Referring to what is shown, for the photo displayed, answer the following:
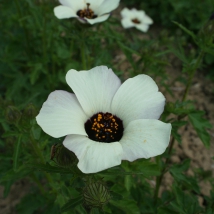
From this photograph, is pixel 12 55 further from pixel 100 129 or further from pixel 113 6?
pixel 100 129

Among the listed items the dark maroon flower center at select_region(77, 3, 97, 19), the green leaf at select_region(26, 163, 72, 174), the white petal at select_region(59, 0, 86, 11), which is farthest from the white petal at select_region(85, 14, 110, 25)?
the green leaf at select_region(26, 163, 72, 174)

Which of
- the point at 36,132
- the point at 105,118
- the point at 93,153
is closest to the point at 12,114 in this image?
the point at 36,132

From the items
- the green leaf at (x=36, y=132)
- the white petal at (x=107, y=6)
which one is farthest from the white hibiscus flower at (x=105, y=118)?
the white petal at (x=107, y=6)

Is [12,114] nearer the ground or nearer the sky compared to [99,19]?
nearer the ground

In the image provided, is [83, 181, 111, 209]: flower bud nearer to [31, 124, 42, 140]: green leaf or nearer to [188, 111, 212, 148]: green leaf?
[31, 124, 42, 140]: green leaf

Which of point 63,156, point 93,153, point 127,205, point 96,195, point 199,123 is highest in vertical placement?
point 93,153

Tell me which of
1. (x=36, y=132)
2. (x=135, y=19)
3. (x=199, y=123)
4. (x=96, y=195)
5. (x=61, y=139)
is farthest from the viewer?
(x=135, y=19)

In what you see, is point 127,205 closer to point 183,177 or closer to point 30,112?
point 183,177

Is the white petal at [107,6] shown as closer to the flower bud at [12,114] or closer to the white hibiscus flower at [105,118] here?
the white hibiscus flower at [105,118]
